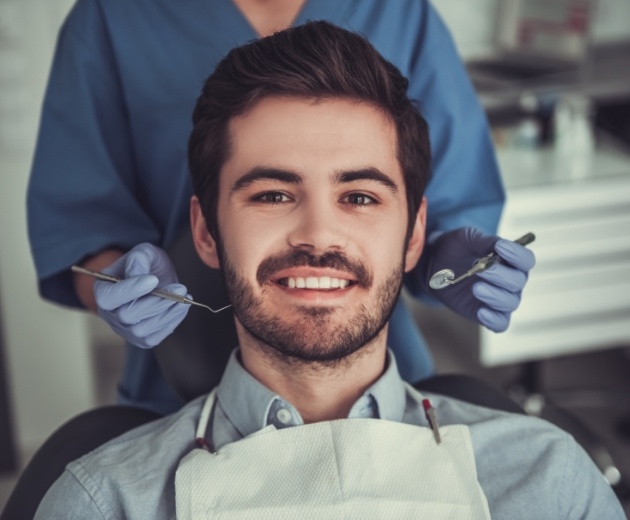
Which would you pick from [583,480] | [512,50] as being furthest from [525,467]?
[512,50]

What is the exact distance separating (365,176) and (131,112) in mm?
477

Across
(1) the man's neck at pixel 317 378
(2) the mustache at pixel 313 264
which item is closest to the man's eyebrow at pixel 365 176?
(2) the mustache at pixel 313 264

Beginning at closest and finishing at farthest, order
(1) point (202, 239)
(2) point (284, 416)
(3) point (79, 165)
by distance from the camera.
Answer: (2) point (284, 416) → (1) point (202, 239) → (3) point (79, 165)

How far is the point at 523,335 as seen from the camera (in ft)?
7.92

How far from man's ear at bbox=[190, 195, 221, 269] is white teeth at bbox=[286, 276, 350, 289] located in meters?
0.18

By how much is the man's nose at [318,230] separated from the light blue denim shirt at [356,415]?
Result: 22cm

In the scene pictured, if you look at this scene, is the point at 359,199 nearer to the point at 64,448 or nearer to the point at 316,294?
the point at 316,294

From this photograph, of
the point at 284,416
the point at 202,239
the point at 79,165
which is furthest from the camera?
the point at 79,165

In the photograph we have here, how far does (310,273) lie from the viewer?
3.69ft

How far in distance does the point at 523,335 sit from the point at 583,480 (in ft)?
4.21

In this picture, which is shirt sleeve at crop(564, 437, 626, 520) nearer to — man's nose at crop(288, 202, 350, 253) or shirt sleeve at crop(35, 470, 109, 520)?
man's nose at crop(288, 202, 350, 253)

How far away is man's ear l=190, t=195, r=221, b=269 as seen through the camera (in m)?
1.29

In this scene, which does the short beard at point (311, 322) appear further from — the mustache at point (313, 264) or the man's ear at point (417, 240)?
the man's ear at point (417, 240)

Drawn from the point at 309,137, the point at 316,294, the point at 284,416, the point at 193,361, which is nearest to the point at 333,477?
the point at 284,416
